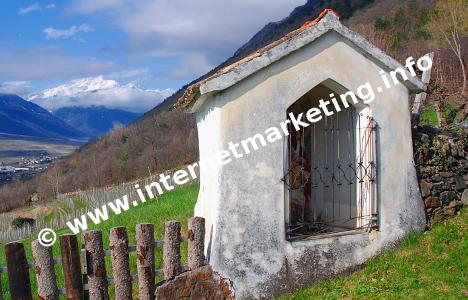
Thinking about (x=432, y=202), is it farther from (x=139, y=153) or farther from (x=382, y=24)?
(x=139, y=153)

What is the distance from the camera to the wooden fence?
5.50 metres

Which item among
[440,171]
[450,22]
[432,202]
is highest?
[450,22]

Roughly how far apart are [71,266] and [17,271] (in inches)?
23.1

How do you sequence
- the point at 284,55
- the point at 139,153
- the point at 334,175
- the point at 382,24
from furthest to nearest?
1. the point at 139,153
2. the point at 382,24
3. the point at 334,175
4. the point at 284,55

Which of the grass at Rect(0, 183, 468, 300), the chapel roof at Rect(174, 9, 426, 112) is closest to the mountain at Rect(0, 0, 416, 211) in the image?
the chapel roof at Rect(174, 9, 426, 112)

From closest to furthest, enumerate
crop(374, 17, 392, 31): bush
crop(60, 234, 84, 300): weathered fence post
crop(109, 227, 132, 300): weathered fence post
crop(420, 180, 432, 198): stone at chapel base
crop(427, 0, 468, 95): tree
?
crop(60, 234, 84, 300): weathered fence post → crop(109, 227, 132, 300): weathered fence post → crop(420, 180, 432, 198): stone at chapel base → crop(427, 0, 468, 95): tree → crop(374, 17, 392, 31): bush

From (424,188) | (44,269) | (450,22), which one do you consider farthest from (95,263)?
(450,22)

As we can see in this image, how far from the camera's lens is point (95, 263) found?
18.6ft

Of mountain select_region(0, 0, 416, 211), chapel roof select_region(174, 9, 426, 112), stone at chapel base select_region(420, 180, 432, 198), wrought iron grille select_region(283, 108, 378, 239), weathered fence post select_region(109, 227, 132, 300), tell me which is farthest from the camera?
mountain select_region(0, 0, 416, 211)

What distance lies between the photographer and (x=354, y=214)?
771cm

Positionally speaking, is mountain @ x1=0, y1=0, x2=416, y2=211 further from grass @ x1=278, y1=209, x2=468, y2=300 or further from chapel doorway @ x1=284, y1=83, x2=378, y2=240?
grass @ x1=278, y1=209, x2=468, y2=300

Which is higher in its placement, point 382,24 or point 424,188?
point 382,24

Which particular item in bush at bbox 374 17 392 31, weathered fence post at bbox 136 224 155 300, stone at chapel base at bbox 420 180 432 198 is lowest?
weathered fence post at bbox 136 224 155 300

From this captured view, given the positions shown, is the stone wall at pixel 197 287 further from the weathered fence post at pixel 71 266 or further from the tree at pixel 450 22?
the tree at pixel 450 22
